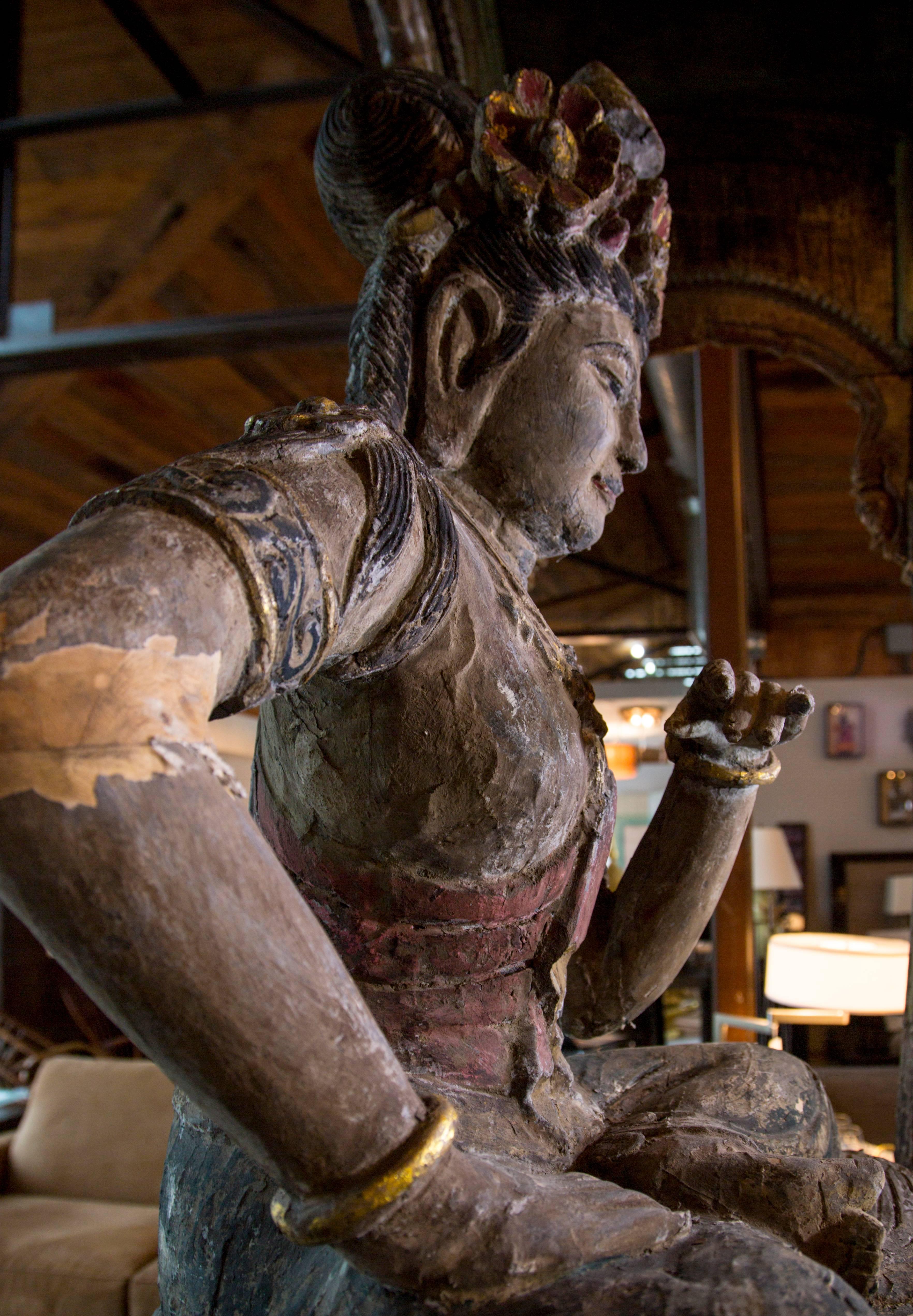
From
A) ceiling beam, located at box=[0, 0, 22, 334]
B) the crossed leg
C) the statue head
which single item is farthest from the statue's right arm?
ceiling beam, located at box=[0, 0, 22, 334]

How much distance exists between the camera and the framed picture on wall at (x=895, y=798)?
4258 mm

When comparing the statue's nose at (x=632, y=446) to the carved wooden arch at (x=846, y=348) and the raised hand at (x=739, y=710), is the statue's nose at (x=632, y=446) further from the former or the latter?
the carved wooden arch at (x=846, y=348)

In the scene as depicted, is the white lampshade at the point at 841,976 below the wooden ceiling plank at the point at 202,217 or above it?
below

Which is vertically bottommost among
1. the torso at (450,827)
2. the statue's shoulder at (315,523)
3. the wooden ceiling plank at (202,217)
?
the torso at (450,827)

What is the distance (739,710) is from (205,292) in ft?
12.2

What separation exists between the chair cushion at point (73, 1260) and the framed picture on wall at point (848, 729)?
9.48ft

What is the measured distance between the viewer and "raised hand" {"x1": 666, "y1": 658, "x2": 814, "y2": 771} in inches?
41.9

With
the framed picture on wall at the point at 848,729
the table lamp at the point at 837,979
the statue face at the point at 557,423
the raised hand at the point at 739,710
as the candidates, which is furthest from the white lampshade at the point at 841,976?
the statue face at the point at 557,423

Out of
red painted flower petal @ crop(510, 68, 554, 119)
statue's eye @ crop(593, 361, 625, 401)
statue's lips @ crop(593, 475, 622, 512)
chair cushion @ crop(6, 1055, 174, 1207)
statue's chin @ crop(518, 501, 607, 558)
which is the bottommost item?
chair cushion @ crop(6, 1055, 174, 1207)

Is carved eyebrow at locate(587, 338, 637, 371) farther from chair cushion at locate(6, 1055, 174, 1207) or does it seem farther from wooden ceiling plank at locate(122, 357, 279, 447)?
chair cushion at locate(6, 1055, 174, 1207)

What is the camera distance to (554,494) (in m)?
1.19

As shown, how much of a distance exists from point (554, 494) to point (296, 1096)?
0.71 m

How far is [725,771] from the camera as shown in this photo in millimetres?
1199

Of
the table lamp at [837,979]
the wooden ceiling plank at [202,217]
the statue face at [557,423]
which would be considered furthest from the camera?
the wooden ceiling plank at [202,217]
